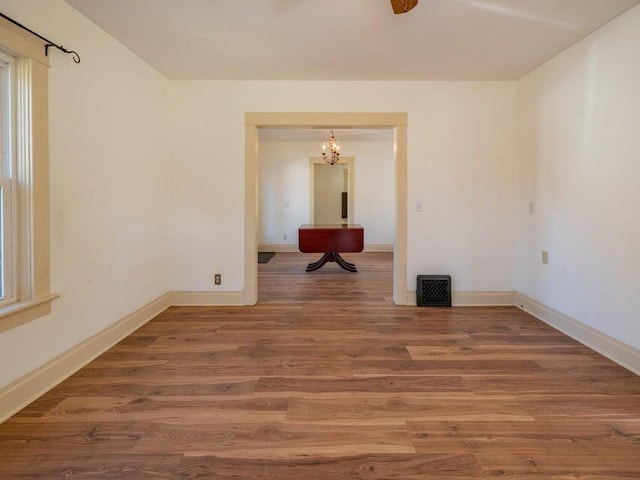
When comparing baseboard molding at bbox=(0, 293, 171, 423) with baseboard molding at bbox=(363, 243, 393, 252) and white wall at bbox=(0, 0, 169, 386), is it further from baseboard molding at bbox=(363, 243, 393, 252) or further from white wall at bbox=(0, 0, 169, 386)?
baseboard molding at bbox=(363, 243, 393, 252)

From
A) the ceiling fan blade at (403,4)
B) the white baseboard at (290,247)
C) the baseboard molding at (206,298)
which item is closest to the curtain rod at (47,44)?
the ceiling fan blade at (403,4)

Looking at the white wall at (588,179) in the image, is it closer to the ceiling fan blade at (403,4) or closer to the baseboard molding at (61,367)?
the ceiling fan blade at (403,4)

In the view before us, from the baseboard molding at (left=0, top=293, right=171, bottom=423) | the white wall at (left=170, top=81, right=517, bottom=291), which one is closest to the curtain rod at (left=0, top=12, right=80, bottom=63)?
the white wall at (left=170, top=81, right=517, bottom=291)

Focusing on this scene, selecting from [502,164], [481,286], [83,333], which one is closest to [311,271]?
[481,286]

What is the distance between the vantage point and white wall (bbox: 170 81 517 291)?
11.5ft

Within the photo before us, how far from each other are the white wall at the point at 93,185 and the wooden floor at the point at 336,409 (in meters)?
0.31

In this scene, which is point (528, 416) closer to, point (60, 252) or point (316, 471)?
point (316, 471)

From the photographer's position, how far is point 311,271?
5547 mm

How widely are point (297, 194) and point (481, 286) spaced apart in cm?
492

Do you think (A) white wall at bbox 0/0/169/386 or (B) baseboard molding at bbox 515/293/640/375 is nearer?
(A) white wall at bbox 0/0/169/386

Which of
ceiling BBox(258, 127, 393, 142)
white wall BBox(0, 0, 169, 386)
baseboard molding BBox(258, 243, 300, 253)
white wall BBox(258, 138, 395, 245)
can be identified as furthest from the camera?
baseboard molding BBox(258, 243, 300, 253)

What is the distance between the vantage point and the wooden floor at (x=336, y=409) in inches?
54.1

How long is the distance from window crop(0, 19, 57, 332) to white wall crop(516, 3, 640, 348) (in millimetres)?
3499

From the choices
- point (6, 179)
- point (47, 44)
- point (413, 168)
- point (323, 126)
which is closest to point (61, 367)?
point (6, 179)
